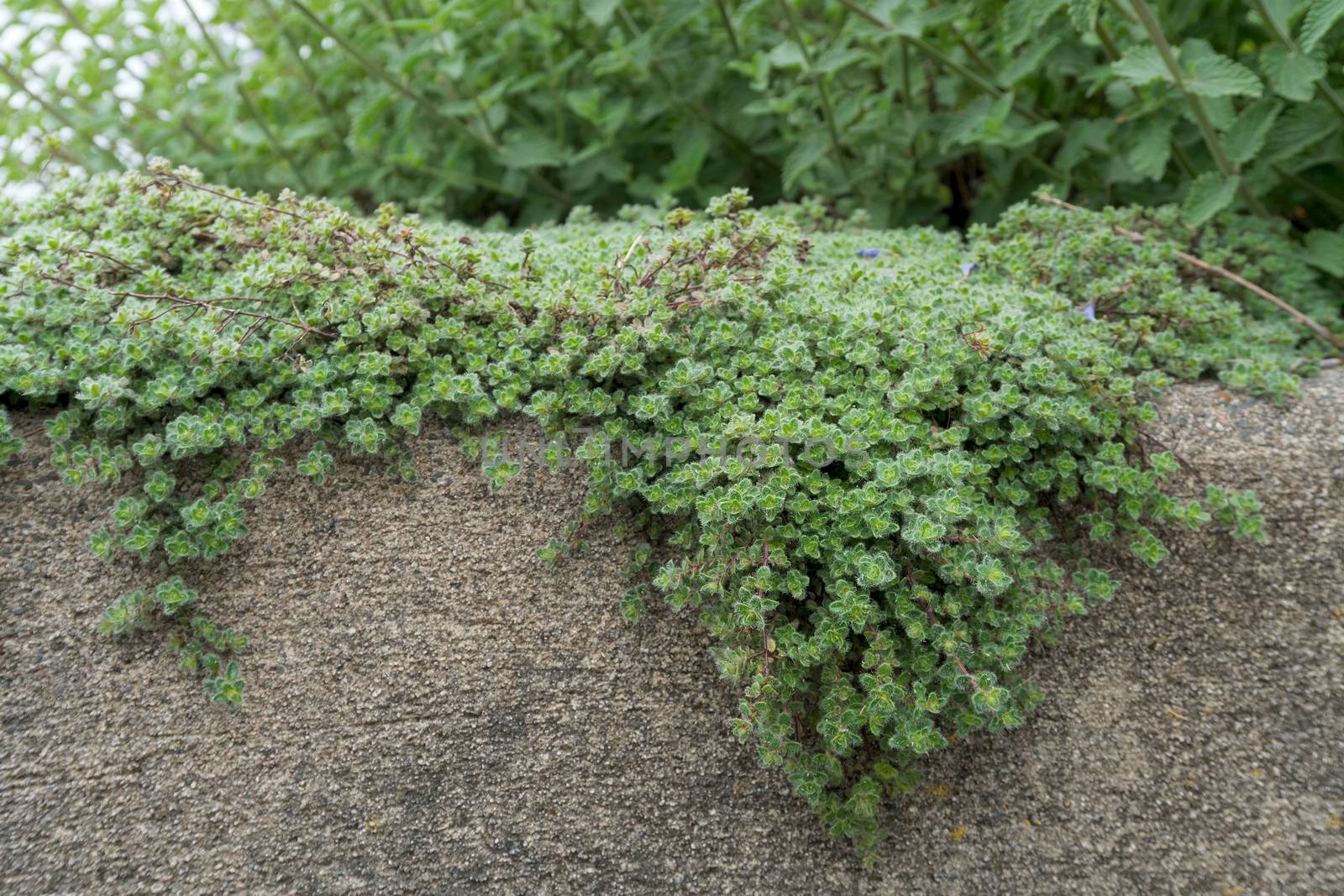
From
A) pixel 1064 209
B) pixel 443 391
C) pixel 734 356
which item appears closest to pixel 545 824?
pixel 443 391

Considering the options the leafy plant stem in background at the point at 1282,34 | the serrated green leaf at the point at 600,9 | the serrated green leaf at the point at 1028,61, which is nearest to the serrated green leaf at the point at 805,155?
the serrated green leaf at the point at 1028,61

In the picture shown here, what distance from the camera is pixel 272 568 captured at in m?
1.84

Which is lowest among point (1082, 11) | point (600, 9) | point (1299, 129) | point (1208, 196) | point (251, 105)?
point (1208, 196)

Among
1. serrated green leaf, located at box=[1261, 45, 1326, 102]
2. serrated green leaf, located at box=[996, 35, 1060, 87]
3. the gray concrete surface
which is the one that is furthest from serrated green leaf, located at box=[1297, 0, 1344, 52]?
the gray concrete surface

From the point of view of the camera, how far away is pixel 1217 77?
7.77ft

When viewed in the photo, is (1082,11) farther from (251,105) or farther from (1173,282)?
(251,105)

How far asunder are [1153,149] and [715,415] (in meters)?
1.69

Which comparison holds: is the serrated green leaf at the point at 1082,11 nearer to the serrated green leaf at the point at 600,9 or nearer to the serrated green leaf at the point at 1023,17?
the serrated green leaf at the point at 1023,17

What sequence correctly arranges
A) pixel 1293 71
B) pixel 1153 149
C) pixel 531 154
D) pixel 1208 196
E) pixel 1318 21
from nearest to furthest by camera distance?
A: pixel 1318 21 → pixel 1293 71 → pixel 1208 196 → pixel 1153 149 → pixel 531 154

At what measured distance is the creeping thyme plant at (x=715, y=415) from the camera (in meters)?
1.61

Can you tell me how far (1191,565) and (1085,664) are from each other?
31 centimetres

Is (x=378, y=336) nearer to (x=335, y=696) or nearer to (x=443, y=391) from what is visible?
(x=443, y=391)

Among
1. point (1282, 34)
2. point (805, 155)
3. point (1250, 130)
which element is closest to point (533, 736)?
point (805, 155)

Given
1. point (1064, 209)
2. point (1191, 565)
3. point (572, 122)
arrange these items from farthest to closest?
point (572, 122) → point (1064, 209) → point (1191, 565)
